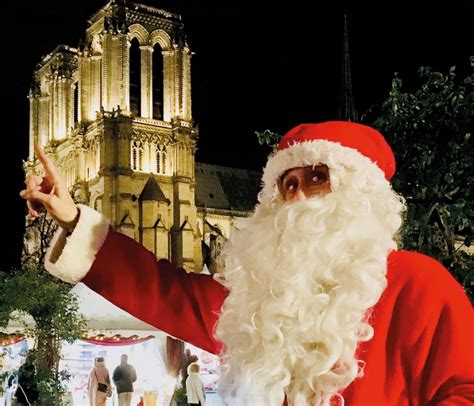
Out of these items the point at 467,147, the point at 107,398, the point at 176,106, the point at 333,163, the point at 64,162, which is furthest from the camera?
the point at 64,162

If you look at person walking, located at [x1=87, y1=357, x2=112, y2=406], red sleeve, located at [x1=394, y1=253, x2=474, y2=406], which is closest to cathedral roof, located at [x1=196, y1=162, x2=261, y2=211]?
person walking, located at [x1=87, y1=357, x2=112, y2=406]

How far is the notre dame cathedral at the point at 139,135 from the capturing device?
43.3 metres

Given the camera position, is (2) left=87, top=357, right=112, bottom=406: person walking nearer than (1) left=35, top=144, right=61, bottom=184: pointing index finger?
No

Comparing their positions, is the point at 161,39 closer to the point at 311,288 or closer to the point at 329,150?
the point at 329,150

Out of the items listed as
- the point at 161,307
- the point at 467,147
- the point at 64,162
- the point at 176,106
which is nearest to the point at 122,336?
the point at 467,147

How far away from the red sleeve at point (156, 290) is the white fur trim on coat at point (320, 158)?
1.22ft

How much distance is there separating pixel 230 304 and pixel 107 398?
41.1ft

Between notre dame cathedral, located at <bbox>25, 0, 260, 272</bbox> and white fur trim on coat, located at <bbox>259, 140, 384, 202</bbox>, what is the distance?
130ft

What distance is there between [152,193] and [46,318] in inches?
1157

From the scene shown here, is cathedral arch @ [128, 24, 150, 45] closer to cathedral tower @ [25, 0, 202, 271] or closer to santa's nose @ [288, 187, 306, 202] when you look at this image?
cathedral tower @ [25, 0, 202, 271]

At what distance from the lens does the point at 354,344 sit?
2199mm

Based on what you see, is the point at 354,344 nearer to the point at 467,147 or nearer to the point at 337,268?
the point at 337,268

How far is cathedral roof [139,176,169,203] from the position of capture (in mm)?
43250

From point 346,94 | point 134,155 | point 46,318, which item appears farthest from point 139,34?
point 46,318
